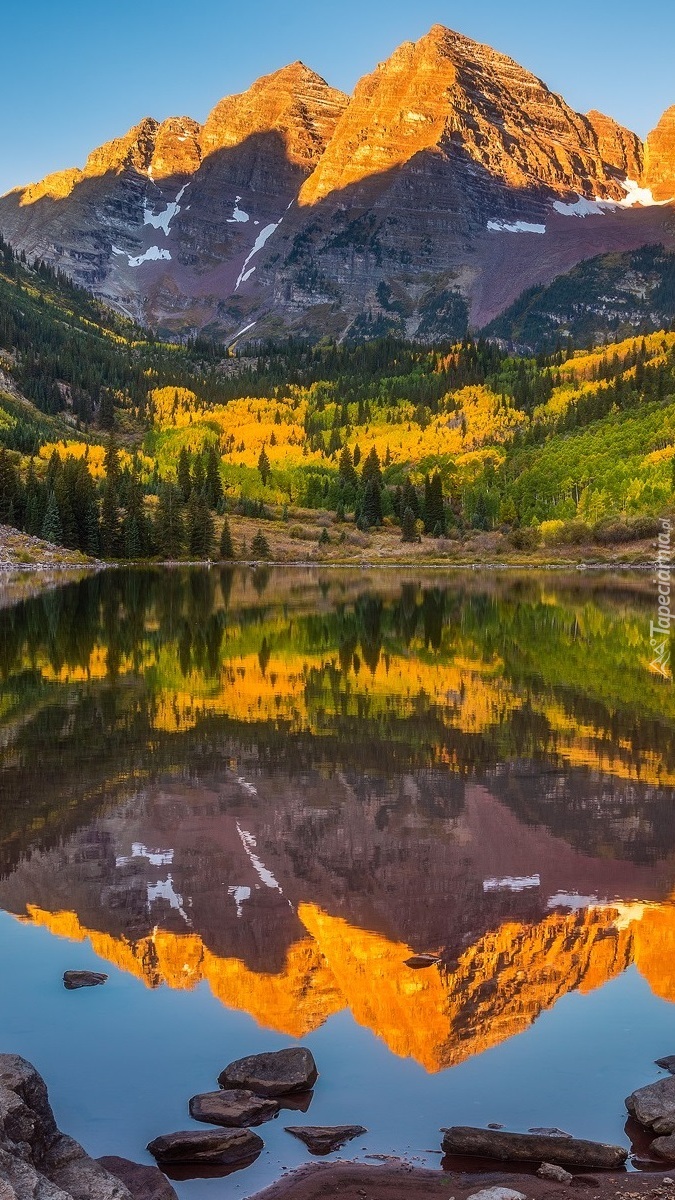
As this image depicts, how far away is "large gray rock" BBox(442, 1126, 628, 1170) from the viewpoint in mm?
10125

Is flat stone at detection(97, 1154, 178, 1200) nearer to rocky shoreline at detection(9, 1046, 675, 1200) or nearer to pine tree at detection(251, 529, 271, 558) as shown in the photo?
rocky shoreline at detection(9, 1046, 675, 1200)

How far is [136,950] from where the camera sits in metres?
15.0

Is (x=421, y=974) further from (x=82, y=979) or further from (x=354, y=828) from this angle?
(x=354, y=828)

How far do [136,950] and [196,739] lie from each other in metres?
14.0

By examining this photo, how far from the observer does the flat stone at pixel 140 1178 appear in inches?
377

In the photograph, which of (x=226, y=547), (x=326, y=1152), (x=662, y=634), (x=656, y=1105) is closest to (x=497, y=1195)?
(x=326, y=1152)

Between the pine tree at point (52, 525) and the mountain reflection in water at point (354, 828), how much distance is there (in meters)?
116

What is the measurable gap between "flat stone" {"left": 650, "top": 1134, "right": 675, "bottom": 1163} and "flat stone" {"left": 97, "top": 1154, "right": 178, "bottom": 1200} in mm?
4266

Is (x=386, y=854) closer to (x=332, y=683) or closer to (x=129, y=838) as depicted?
(x=129, y=838)

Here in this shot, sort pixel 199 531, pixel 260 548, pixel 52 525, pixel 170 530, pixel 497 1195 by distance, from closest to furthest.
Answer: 1. pixel 497 1195
2. pixel 52 525
3. pixel 170 530
4. pixel 199 531
5. pixel 260 548

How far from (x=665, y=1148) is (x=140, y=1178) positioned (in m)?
4.65

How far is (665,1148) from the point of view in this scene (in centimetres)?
1021

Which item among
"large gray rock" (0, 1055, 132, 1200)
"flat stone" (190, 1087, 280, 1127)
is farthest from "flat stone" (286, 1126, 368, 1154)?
"large gray rock" (0, 1055, 132, 1200)

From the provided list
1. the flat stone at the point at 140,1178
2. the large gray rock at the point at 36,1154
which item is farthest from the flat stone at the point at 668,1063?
the large gray rock at the point at 36,1154
